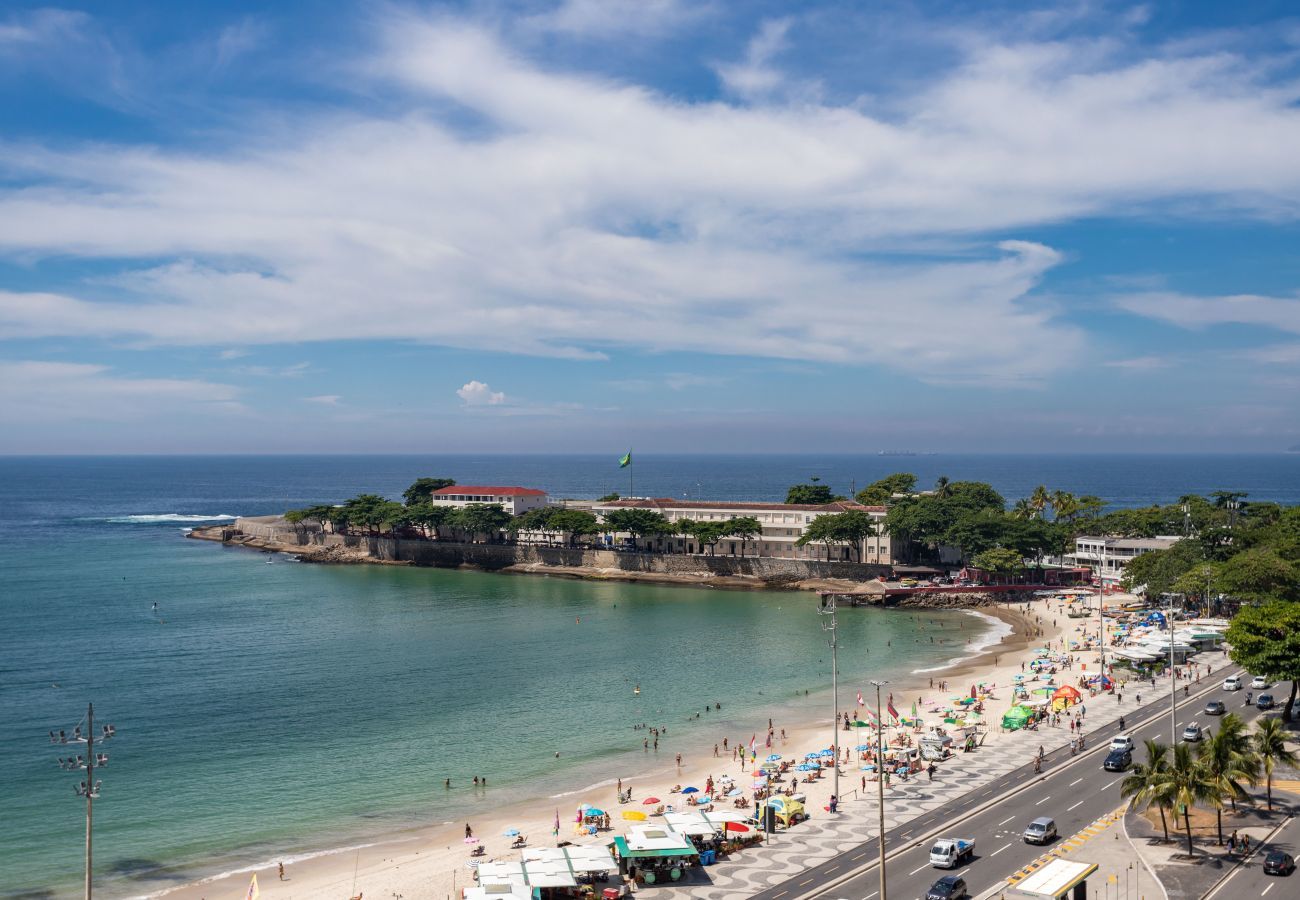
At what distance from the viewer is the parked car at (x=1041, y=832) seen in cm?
4009

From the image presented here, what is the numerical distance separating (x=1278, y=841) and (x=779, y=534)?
10439cm

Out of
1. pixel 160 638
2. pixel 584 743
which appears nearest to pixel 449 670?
pixel 584 743

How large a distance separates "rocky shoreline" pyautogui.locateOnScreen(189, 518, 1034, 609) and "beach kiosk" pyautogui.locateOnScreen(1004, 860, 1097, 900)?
8761 cm

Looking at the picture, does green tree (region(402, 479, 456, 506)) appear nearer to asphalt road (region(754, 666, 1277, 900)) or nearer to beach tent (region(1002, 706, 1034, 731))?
beach tent (region(1002, 706, 1034, 731))

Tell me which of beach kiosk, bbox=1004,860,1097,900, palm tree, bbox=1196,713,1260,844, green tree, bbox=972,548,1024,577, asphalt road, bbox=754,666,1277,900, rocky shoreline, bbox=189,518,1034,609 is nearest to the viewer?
beach kiosk, bbox=1004,860,1097,900

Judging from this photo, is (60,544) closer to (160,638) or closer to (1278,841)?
(160,638)

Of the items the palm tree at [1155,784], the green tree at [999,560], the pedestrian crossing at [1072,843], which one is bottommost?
the pedestrian crossing at [1072,843]

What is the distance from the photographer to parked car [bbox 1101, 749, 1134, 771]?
50781 mm

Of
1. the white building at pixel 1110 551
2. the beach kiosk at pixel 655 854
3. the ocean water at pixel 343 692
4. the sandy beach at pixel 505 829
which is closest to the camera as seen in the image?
the beach kiosk at pixel 655 854

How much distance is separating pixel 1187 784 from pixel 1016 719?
79.1 ft

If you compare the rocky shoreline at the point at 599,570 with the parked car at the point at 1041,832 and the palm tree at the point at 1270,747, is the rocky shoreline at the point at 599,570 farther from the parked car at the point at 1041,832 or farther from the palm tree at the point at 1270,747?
the parked car at the point at 1041,832

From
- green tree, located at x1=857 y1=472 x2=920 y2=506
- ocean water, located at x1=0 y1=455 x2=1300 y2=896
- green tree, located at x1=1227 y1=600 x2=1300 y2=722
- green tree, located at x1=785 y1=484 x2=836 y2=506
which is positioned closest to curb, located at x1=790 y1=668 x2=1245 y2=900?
green tree, located at x1=1227 y1=600 x2=1300 y2=722

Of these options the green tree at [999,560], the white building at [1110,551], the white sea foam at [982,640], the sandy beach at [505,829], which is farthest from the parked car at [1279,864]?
the white building at [1110,551]

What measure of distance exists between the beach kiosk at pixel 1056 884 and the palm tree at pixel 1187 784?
5945 mm
